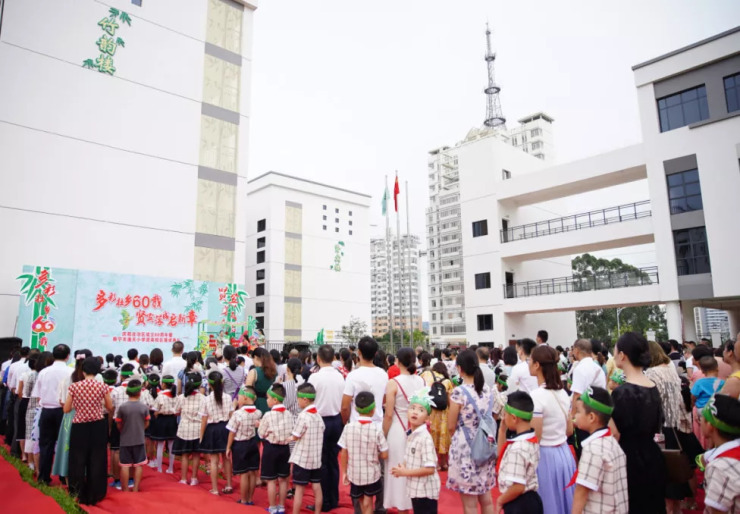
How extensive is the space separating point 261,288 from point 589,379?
42.7 m

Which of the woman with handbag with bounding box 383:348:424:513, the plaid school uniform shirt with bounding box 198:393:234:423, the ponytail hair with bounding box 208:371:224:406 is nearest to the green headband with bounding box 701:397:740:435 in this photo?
the woman with handbag with bounding box 383:348:424:513

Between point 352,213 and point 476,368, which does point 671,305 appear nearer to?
point 476,368

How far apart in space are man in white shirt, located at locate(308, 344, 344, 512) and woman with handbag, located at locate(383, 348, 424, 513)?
95 cm

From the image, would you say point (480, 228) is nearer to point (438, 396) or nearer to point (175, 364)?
point (175, 364)

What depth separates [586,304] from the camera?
2334 cm

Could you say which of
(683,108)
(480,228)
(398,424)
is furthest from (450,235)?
(398,424)

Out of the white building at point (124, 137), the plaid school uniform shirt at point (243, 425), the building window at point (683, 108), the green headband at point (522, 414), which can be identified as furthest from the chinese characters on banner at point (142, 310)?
the building window at point (683, 108)

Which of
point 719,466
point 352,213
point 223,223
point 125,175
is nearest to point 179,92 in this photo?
point 125,175

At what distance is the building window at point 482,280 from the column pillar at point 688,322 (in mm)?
9610

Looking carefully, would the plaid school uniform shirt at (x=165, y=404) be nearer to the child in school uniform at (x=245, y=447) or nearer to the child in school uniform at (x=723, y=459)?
the child in school uniform at (x=245, y=447)

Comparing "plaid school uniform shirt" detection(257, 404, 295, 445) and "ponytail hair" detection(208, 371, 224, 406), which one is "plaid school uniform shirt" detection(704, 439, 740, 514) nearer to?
"plaid school uniform shirt" detection(257, 404, 295, 445)

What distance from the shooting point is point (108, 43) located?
65.0 feet

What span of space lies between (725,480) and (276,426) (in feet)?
13.9

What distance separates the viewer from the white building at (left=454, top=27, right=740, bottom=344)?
18516mm
